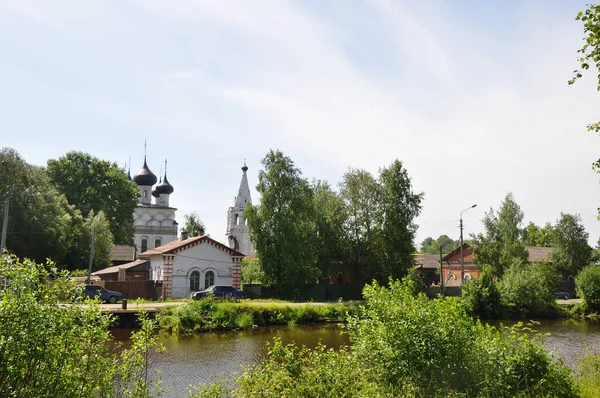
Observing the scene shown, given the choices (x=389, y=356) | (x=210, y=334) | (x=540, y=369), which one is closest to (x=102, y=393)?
(x=389, y=356)

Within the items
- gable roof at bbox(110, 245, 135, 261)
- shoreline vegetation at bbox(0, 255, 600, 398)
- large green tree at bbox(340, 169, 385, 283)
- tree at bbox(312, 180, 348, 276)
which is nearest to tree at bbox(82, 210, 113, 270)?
→ gable roof at bbox(110, 245, 135, 261)

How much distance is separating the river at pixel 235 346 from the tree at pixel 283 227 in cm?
1014

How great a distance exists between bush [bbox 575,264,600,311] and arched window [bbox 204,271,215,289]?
30.3m

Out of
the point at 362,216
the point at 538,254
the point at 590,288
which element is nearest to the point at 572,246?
the point at 538,254

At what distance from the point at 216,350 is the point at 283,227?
20.1 m

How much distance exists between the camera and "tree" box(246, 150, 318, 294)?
1662 inches

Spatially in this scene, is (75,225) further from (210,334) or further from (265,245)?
(210,334)

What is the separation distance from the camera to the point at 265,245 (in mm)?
42719

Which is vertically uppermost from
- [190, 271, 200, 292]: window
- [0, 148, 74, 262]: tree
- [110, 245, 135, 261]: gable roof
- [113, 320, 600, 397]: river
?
[0, 148, 74, 262]: tree

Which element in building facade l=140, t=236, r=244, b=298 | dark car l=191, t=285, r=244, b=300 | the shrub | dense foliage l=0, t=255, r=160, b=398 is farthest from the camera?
building facade l=140, t=236, r=244, b=298

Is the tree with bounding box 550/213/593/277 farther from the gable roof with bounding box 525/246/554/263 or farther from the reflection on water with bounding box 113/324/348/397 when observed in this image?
the reflection on water with bounding box 113/324/348/397

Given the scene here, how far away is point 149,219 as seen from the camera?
3332 inches

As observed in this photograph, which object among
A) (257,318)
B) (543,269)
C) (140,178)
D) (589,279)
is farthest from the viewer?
(140,178)

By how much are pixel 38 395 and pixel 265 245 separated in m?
36.0
